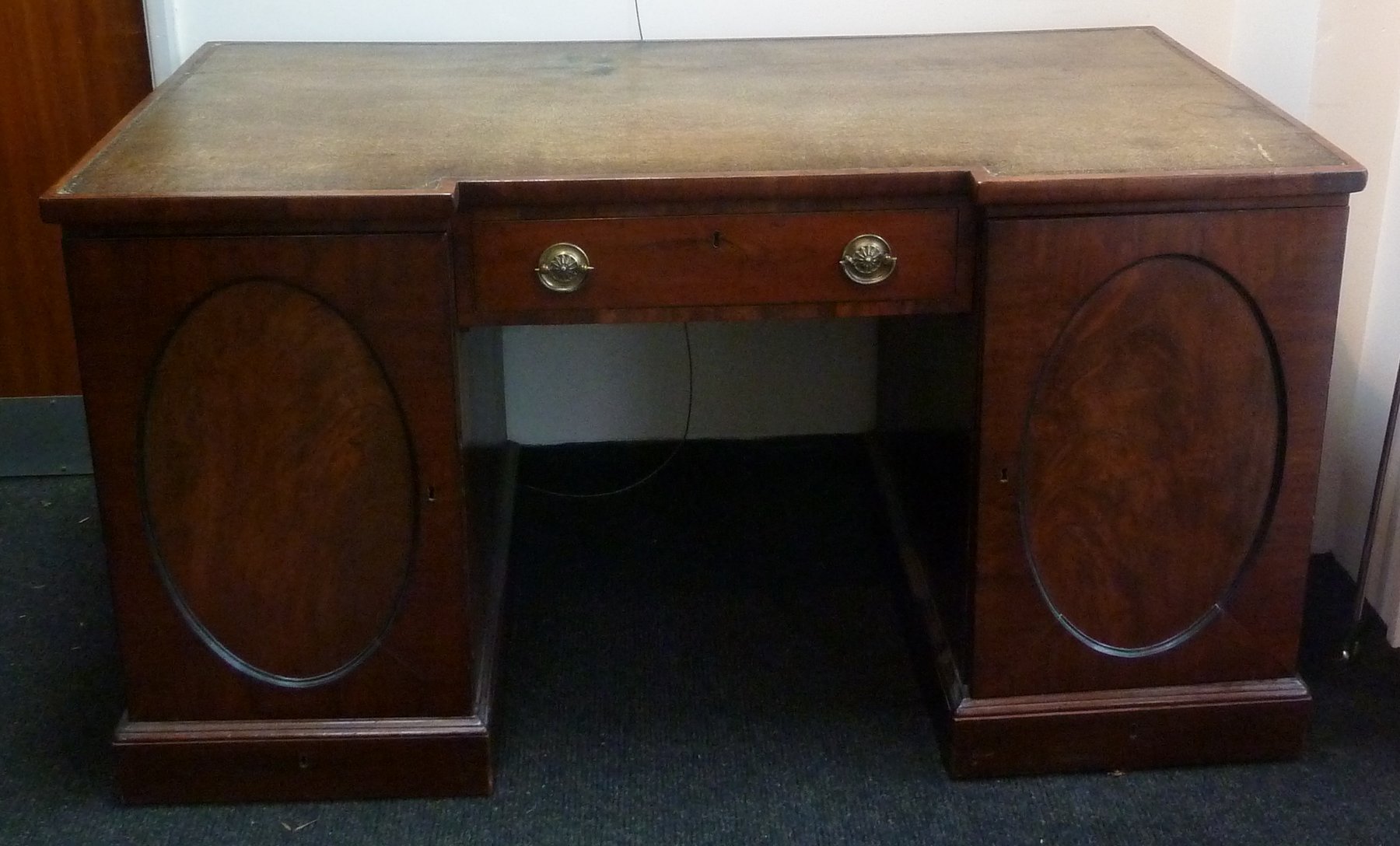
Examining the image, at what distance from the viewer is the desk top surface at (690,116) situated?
1.30 metres

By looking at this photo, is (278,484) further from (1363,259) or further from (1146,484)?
(1363,259)

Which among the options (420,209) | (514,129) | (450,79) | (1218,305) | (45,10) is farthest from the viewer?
(45,10)

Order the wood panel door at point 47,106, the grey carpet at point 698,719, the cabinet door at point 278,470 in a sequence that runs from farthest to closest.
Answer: the wood panel door at point 47,106 < the grey carpet at point 698,719 < the cabinet door at point 278,470

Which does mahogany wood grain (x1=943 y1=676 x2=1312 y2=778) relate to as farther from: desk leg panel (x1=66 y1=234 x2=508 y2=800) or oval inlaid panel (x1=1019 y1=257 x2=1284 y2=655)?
desk leg panel (x1=66 y1=234 x2=508 y2=800)

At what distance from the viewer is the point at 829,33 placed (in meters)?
A: 1.93

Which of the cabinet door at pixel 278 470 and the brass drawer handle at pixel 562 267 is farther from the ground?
the brass drawer handle at pixel 562 267

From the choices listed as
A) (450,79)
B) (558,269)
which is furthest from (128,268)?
(450,79)

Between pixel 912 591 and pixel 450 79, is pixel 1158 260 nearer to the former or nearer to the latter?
pixel 912 591

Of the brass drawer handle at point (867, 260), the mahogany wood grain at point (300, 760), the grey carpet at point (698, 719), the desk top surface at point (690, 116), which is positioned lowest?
the grey carpet at point (698, 719)

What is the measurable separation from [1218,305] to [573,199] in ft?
2.09

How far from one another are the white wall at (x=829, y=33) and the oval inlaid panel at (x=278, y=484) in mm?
746

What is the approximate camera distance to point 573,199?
128cm

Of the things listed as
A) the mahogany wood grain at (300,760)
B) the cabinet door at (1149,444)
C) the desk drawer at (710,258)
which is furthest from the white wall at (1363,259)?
the mahogany wood grain at (300,760)

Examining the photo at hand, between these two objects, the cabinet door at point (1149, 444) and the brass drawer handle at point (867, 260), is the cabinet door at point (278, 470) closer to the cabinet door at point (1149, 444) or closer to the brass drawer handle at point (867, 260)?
the brass drawer handle at point (867, 260)
